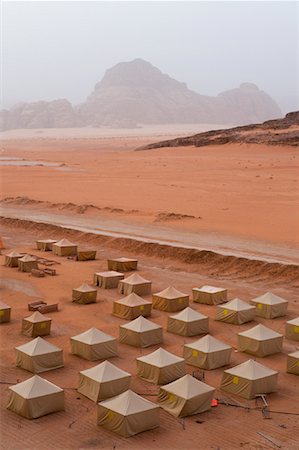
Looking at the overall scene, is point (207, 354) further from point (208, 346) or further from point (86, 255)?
point (86, 255)

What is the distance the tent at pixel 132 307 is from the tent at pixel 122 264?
7347 millimetres

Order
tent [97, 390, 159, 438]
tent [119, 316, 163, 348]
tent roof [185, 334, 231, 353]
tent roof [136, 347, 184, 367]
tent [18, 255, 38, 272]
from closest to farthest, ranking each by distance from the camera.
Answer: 1. tent [97, 390, 159, 438]
2. tent roof [136, 347, 184, 367]
3. tent roof [185, 334, 231, 353]
4. tent [119, 316, 163, 348]
5. tent [18, 255, 38, 272]

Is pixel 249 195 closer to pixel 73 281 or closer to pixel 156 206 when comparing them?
pixel 156 206

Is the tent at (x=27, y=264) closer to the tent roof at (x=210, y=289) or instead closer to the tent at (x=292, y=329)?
the tent roof at (x=210, y=289)

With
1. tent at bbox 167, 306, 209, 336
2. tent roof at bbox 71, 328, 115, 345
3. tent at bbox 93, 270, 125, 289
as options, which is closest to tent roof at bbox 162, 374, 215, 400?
tent roof at bbox 71, 328, 115, 345

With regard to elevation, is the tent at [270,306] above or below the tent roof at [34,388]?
below

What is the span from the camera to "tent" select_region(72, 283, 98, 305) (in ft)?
104

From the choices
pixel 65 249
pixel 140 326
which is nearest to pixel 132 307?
pixel 140 326

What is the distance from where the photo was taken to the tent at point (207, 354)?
24188 millimetres

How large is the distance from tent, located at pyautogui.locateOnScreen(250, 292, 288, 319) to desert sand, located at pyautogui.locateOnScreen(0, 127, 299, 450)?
1.26 feet

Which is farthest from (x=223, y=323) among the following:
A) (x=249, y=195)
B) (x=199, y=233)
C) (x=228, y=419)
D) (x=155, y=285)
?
(x=249, y=195)

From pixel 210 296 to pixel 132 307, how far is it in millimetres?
4224

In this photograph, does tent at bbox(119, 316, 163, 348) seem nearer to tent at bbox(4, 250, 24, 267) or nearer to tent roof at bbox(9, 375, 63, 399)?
tent roof at bbox(9, 375, 63, 399)

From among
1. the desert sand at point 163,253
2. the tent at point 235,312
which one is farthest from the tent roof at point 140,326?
the tent at point 235,312
